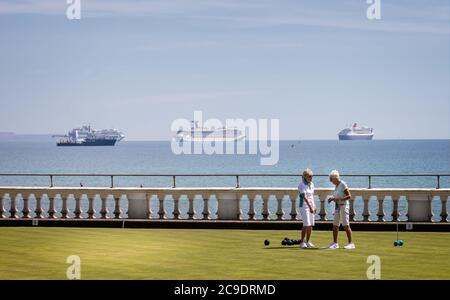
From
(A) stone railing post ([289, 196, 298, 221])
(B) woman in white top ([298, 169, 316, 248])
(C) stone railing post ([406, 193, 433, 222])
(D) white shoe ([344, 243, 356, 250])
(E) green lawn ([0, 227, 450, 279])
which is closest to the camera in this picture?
(E) green lawn ([0, 227, 450, 279])

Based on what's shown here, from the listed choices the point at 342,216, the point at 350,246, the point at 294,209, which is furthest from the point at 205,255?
the point at 294,209

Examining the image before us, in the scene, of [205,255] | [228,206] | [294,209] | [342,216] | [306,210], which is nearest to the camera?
[205,255]

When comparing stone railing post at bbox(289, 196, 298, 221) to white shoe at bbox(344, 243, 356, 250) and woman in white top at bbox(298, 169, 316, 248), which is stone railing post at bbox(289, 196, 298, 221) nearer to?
woman in white top at bbox(298, 169, 316, 248)

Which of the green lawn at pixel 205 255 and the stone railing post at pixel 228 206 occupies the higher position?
the stone railing post at pixel 228 206

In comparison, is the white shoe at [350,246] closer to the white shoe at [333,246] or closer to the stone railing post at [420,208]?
the white shoe at [333,246]

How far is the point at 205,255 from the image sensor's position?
18859 millimetres

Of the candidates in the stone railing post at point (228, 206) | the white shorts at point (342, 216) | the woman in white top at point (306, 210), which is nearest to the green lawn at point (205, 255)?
the woman in white top at point (306, 210)

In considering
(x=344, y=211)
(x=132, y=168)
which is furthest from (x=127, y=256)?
(x=132, y=168)

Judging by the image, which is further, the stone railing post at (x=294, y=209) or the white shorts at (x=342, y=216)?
the stone railing post at (x=294, y=209)

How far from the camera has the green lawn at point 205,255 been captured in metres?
16.1

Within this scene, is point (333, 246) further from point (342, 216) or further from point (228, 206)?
point (228, 206)

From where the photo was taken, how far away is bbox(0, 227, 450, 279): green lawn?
53.0 feet

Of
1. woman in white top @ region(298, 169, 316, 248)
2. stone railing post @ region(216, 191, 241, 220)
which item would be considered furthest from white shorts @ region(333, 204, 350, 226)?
stone railing post @ region(216, 191, 241, 220)
